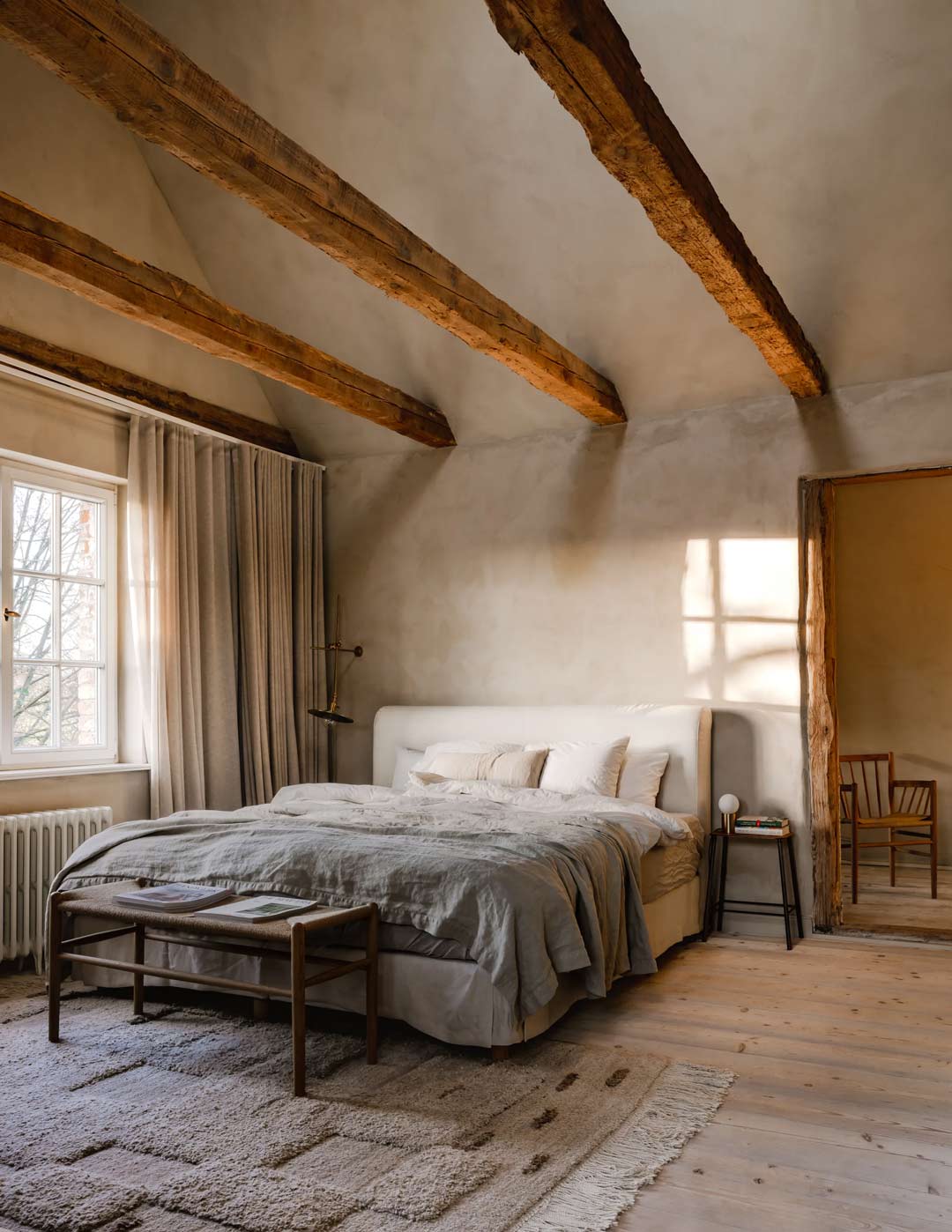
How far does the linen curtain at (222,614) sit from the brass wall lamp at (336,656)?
0.30ft

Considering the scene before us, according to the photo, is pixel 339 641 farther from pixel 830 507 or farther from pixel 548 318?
pixel 830 507

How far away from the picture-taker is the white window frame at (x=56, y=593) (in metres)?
4.70

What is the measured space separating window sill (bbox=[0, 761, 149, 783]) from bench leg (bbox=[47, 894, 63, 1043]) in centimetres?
118

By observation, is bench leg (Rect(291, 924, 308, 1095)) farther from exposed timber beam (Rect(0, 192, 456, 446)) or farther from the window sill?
exposed timber beam (Rect(0, 192, 456, 446))

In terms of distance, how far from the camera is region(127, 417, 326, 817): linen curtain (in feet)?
17.1

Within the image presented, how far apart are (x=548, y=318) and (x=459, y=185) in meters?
0.78

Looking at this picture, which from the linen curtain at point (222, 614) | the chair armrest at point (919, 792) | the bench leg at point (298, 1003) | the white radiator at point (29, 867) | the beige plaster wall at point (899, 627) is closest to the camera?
the bench leg at point (298, 1003)

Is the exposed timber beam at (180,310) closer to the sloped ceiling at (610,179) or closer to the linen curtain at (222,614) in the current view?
the sloped ceiling at (610,179)

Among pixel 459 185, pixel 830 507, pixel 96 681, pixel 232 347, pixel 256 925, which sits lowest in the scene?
pixel 256 925

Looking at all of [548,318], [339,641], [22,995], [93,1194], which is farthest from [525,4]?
[339,641]

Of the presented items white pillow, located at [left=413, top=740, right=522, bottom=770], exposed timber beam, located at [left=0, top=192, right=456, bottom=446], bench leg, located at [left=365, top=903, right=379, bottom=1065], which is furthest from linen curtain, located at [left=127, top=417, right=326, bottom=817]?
bench leg, located at [left=365, top=903, right=379, bottom=1065]

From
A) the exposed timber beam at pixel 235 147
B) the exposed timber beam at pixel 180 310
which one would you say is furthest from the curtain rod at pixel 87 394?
the exposed timber beam at pixel 235 147

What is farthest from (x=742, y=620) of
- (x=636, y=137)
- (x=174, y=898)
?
(x=174, y=898)

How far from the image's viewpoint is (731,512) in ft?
17.4
